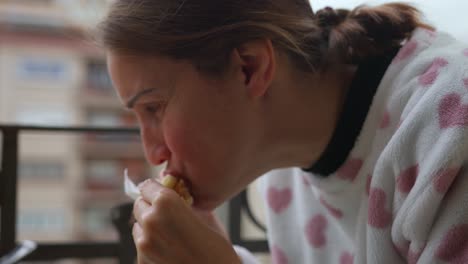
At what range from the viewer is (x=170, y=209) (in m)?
0.57

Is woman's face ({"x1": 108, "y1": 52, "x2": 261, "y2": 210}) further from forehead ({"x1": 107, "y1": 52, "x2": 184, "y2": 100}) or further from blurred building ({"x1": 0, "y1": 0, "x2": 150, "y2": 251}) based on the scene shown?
blurred building ({"x1": 0, "y1": 0, "x2": 150, "y2": 251})

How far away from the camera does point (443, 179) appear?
0.52m

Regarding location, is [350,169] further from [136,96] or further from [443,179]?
[136,96]

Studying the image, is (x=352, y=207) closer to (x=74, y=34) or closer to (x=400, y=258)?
(x=400, y=258)

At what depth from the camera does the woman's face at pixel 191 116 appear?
604 millimetres

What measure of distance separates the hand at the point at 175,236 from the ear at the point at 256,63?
160 millimetres

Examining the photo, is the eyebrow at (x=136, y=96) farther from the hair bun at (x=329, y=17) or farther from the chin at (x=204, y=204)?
the hair bun at (x=329, y=17)

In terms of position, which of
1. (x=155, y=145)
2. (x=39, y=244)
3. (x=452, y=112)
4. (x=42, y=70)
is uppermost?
(x=452, y=112)

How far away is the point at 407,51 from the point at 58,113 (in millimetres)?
1053

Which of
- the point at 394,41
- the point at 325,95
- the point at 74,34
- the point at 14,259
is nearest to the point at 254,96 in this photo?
the point at 325,95

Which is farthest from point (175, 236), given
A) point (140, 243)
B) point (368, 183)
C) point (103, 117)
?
point (103, 117)

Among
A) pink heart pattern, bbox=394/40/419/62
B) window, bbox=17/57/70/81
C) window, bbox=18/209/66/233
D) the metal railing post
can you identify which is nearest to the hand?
pink heart pattern, bbox=394/40/419/62

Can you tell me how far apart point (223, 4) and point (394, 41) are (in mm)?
248

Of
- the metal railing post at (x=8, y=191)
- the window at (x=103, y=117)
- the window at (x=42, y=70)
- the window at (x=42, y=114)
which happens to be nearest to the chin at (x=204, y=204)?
the metal railing post at (x=8, y=191)
